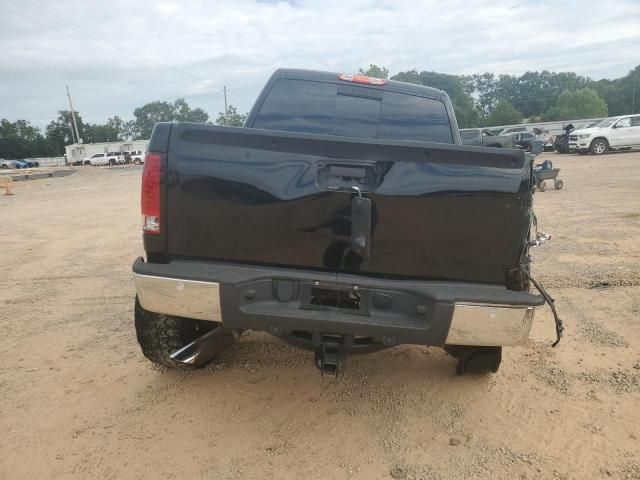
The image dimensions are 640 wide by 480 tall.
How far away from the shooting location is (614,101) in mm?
80062

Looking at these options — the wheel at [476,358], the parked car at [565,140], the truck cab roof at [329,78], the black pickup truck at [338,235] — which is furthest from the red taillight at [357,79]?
the parked car at [565,140]

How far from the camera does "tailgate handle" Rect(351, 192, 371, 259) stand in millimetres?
2332

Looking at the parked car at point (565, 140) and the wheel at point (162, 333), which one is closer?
the wheel at point (162, 333)

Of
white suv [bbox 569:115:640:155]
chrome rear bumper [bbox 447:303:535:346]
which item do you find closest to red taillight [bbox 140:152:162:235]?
chrome rear bumper [bbox 447:303:535:346]

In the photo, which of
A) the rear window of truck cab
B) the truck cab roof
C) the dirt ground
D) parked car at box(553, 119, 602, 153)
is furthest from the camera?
parked car at box(553, 119, 602, 153)

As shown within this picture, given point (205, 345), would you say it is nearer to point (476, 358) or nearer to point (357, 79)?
point (476, 358)

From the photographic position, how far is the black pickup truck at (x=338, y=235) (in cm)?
234

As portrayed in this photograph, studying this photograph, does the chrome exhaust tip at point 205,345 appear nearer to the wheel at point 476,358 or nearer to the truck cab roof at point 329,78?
the wheel at point 476,358

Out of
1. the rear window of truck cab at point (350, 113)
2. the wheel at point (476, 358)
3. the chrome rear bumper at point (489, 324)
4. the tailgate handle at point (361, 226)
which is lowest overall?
the wheel at point (476, 358)

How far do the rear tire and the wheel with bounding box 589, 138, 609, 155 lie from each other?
25280mm

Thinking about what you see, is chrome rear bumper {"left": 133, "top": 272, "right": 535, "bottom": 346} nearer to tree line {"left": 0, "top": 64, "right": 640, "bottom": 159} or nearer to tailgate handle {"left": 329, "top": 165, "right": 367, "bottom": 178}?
tailgate handle {"left": 329, "top": 165, "right": 367, "bottom": 178}

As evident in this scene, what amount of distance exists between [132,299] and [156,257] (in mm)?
2724

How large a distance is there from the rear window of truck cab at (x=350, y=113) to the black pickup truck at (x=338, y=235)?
1366 millimetres

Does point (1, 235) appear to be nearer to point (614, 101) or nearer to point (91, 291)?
point (91, 291)
